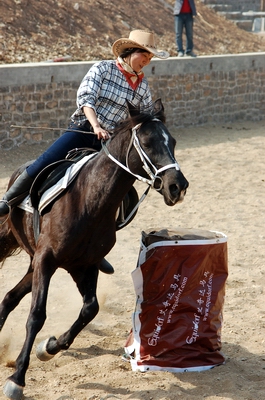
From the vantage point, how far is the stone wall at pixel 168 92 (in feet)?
38.0

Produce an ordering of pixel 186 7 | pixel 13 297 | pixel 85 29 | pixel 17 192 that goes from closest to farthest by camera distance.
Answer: pixel 17 192, pixel 13 297, pixel 186 7, pixel 85 29

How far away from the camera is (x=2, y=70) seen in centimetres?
1134

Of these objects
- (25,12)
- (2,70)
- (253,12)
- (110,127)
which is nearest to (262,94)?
(25,12)

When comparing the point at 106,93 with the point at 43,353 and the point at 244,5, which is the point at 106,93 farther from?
the point at 244,5

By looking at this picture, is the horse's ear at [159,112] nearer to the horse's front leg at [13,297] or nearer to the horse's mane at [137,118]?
the horse's mane at [137,118]

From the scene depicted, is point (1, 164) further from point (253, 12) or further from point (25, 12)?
point (253, 12)

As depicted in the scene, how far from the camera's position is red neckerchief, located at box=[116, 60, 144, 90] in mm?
4944

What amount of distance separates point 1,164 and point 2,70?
171 centimetres

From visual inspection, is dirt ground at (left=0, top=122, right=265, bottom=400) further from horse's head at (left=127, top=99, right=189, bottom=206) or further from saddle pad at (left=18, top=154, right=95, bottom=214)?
horse's head at (left=127, top=99, right=189, bottom=206)

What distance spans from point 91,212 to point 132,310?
1.84 m

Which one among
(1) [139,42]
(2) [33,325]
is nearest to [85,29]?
(1) [139,42]

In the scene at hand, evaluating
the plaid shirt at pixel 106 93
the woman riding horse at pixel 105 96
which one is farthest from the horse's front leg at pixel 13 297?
the plaid shirt at pixel 106 93

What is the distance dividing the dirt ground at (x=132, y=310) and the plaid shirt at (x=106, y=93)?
182cm

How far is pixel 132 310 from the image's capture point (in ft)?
19.9
